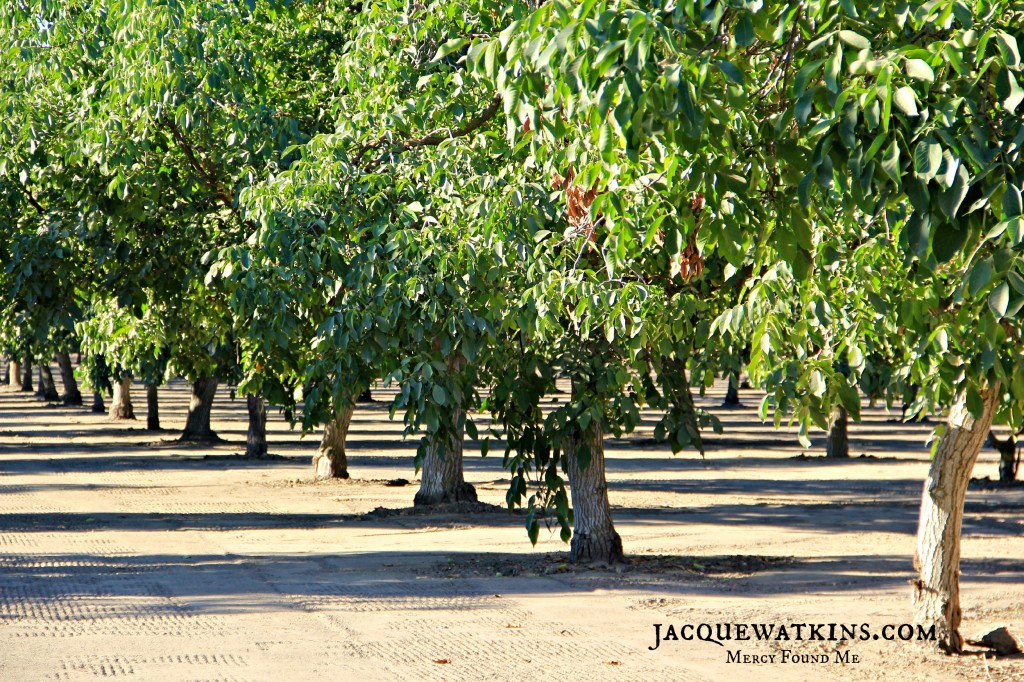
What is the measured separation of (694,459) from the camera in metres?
28.5

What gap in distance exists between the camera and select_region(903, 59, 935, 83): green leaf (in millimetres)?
3734

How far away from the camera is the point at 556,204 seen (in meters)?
8.03

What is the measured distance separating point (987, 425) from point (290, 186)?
5149 mm

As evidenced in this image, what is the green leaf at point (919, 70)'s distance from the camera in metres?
3.73

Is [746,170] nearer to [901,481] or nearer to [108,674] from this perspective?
[108,674]

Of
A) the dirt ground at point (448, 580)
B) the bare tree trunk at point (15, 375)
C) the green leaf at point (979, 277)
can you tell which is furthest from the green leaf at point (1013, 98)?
the bare tree trunk at point (15, 375)

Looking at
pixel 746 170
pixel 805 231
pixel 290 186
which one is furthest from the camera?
pixel 290 186

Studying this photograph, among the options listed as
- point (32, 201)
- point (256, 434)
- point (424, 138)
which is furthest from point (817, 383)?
point (256, 434)

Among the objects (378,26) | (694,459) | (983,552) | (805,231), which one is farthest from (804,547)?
(694,459)

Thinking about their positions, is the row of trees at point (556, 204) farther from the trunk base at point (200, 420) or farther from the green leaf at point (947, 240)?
the trunk base at point (200, 420)

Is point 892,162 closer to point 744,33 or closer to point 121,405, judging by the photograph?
point 744,33

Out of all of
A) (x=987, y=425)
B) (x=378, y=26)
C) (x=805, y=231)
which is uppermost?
(x=378, y=26)

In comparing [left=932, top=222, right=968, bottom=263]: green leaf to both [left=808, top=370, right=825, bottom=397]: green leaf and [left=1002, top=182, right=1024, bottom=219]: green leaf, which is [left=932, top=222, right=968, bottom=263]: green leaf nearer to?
[left=1002, top=182, right=1024, bottom=219]: green leaf

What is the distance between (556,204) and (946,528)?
131 inches
